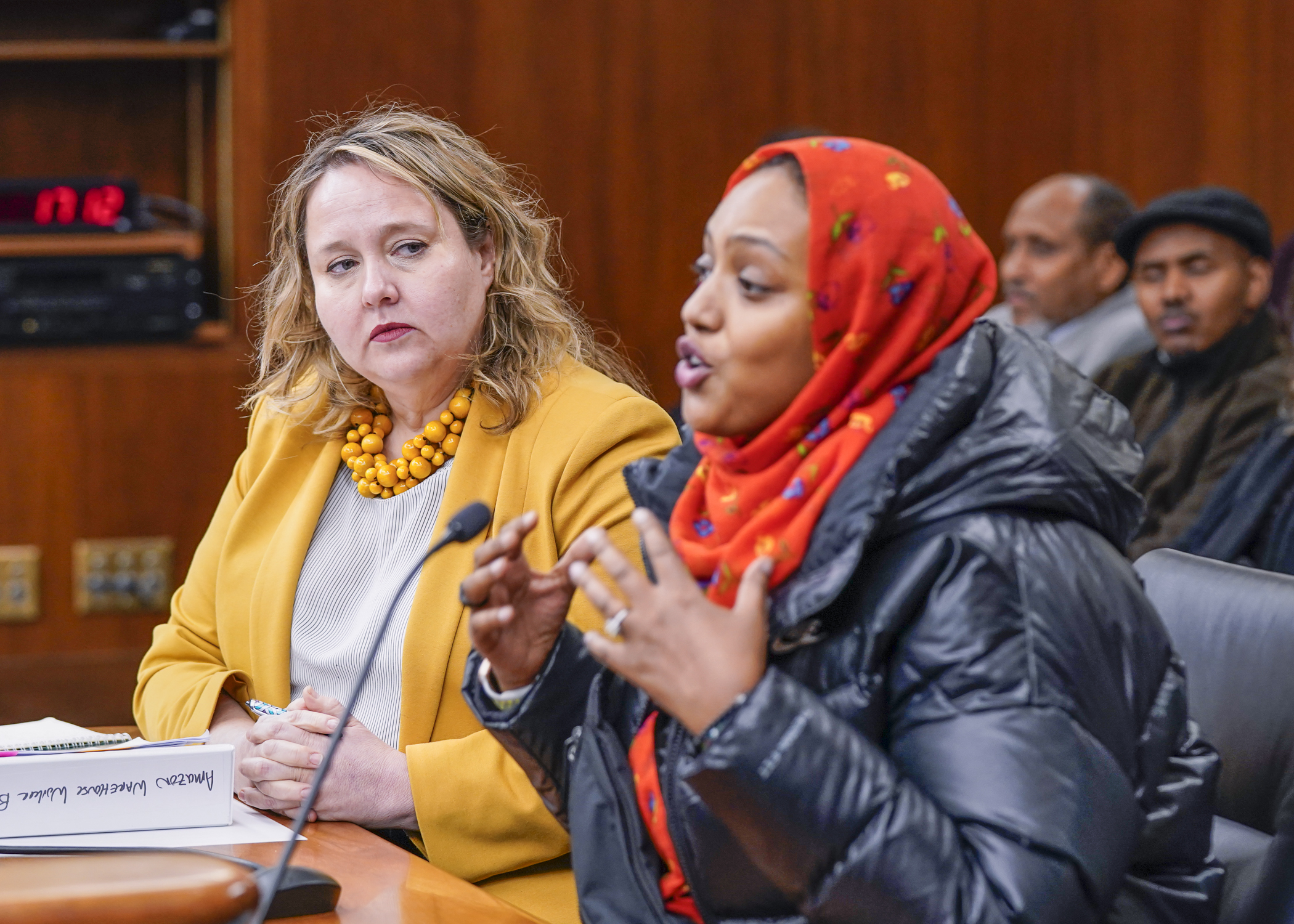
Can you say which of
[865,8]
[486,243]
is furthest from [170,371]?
[865,8]

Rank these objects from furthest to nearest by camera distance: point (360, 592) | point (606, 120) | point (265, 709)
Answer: point (606, 120), point (360, 592), point (265, 709)

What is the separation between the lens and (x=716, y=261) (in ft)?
3.66

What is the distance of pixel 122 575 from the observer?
339 cm

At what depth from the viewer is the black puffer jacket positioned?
3.11 ft

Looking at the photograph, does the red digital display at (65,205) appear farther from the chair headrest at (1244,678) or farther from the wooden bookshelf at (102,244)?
the chair headrest at (1244,678)

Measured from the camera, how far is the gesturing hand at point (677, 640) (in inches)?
37.7

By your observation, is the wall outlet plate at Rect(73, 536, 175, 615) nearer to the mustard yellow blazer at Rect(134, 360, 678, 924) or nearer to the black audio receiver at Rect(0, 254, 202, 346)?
the black audio receiver at Rect(0, 254, 202, 346)

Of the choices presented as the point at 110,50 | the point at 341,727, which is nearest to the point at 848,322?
the point at 341,727

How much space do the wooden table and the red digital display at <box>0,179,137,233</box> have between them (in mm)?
2406

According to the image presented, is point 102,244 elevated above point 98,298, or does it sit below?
above

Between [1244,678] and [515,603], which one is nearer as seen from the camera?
[515,603]

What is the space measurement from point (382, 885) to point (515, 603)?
0.27 meters

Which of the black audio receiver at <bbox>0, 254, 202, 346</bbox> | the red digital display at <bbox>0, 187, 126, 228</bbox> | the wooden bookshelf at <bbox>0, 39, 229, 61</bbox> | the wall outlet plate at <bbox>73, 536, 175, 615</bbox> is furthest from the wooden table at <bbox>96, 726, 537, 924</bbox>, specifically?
the wooden bookshelf at <bbox>0, 39, 229, 61</bbox>

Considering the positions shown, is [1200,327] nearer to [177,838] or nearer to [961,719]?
[961,719]
